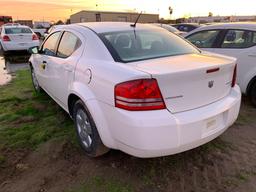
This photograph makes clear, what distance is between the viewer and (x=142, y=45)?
Answer: 3430 millimetres

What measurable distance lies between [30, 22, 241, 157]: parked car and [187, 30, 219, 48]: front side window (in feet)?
7.00

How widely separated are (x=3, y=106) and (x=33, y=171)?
283 centimetres

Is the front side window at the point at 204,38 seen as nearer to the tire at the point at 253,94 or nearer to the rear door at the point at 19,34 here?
the tire at the point at 253,94

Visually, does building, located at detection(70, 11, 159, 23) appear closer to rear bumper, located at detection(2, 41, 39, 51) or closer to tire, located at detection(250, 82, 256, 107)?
rear bumper, located at detection(2, 41, 39, 51)

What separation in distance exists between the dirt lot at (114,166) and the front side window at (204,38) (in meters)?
2.06

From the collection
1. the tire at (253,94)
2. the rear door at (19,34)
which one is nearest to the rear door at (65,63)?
the tire at (253,94)

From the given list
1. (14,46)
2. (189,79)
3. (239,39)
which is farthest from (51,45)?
(14,46)

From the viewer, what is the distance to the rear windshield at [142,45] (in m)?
3.12

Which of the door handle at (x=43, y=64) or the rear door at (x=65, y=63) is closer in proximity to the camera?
the rear door at (x=65, y=63)

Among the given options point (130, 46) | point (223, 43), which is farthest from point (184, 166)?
point (223, 43)

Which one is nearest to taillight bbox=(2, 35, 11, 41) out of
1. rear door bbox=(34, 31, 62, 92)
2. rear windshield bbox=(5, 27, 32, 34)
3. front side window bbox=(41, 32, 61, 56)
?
rear windshield bbox=(5, 27, 32, 34)

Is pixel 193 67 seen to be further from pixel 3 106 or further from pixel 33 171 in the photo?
pixel 3 106

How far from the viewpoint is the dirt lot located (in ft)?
9.37

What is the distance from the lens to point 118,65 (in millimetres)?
2816
